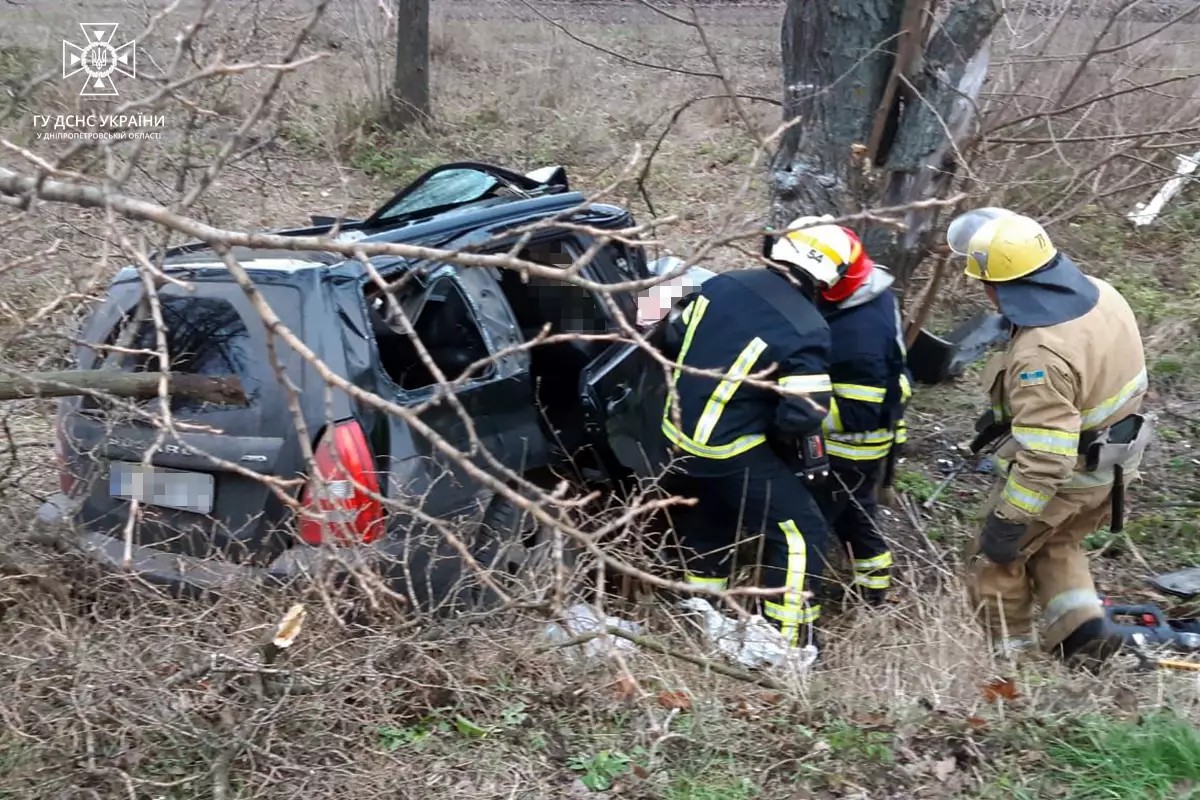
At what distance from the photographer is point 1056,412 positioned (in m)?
3.65

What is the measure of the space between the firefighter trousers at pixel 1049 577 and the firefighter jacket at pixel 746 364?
1029mm

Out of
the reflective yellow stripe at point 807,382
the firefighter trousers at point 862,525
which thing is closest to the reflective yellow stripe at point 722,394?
the reflective yellow stripe at point 807,382

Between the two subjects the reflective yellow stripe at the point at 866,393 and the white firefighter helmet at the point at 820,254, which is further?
the reflective yellow stripe at the point at 866,393

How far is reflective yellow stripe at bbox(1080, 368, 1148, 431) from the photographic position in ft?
12.5

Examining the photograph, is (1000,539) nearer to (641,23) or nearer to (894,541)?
(894,541)

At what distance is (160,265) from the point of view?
3.09m

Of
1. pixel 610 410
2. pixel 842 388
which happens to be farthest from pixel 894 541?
pixel 610 410

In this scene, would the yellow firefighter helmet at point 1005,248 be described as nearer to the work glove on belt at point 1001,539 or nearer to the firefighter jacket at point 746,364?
the firefighter jacket at point 746,364

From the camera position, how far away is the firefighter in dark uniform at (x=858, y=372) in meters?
4.14

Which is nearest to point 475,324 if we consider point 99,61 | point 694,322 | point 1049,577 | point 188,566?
point 694,322

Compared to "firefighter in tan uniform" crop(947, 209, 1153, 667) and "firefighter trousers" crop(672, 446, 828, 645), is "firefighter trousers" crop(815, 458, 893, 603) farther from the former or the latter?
"firefighter in tan uniform" crop(947, 209, 1153, 667)

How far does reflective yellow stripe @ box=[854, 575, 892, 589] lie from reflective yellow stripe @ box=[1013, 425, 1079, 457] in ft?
3.52

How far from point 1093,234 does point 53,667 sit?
27.9ft

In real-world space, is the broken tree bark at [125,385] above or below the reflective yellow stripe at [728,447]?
above
